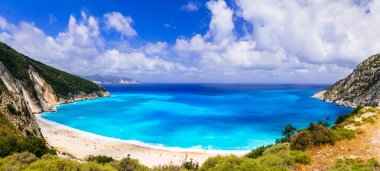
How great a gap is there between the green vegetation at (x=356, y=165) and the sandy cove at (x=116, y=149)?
1258 inches

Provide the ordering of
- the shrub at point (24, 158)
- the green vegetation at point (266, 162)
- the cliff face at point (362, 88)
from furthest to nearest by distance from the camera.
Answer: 1. the cliff face at point (362, 88)
2. the shrub at point (24, 158)
3. the green vegetation at point (266, 162)

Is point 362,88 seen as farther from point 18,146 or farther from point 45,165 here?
point 45,165

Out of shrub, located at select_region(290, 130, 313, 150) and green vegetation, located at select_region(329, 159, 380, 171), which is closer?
green vegetation, located at select_region(329, 159, 380, 171)

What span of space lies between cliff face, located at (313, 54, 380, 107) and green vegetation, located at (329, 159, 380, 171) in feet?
351

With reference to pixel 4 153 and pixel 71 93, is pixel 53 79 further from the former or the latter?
pixel 4 153

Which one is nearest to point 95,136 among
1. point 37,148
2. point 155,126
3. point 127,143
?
point 127,143

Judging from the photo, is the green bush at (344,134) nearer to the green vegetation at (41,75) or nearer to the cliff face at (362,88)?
the cliff face at (362,88)

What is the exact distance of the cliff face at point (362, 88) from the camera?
4173 inches

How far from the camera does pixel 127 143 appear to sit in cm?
5562

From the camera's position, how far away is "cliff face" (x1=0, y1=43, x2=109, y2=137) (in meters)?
41.5

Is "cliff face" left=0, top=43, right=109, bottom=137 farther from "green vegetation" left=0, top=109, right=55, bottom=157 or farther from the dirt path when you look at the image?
the dirt path

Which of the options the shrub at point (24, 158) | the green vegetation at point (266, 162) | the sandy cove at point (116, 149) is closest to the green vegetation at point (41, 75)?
the sandy cove at point (116, 149)

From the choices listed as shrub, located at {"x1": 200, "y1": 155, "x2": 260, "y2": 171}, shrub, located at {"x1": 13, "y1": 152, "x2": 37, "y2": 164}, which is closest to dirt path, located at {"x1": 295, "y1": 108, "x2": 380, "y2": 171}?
shrub, located at {"x1": 200, "y1": 155, "x2": 260, "y2": 171}

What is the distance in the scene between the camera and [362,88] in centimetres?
11744
